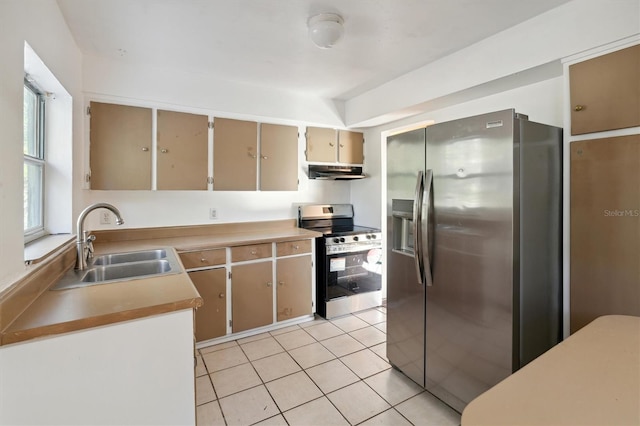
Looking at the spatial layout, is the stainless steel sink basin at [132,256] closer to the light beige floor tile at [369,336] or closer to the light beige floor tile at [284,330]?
the light beige floor tile at [284,330]

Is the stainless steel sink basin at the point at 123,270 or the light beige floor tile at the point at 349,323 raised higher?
the stainless steel sink basin at the point at 123,270

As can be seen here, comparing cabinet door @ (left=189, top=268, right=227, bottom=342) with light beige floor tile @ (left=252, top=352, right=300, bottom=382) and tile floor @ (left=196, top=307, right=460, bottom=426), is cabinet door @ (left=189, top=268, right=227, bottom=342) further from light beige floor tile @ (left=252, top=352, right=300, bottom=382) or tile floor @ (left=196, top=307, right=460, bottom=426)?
light beige floor tile @ (left=252, top=352, right=300, bottom=382)

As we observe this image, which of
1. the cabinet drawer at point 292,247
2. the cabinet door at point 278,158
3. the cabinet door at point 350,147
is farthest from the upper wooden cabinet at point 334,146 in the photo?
the cabinet drawer at point 292,247

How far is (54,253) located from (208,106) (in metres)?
1.88

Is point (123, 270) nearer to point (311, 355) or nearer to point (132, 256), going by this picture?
point (132, 256)

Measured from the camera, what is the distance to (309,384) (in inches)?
85.7

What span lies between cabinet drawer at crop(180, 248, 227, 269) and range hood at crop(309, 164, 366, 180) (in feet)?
4.54

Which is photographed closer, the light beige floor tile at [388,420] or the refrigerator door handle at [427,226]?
the light beige floor tile at [388,420]

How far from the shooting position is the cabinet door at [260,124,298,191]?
3.28 meters

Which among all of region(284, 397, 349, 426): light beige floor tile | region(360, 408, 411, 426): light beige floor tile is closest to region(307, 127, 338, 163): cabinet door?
region(284, 397, 349, 426): light beige floor tile

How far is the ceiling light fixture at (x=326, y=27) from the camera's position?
193cm

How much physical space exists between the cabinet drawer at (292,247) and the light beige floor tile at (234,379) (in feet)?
3.42

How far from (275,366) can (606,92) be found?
8.99 ft

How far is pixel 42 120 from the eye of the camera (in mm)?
1965
